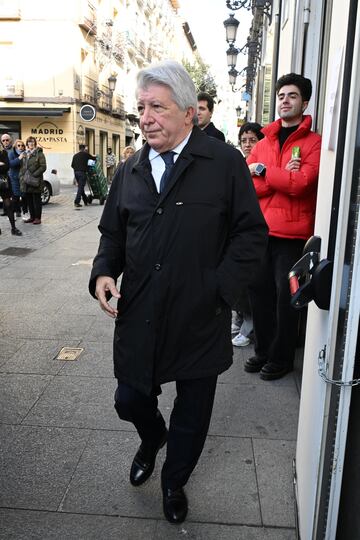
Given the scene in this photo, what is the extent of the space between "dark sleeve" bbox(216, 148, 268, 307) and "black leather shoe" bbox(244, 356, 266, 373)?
6.41 ft

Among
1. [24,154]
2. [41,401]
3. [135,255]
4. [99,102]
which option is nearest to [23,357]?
[41,401]

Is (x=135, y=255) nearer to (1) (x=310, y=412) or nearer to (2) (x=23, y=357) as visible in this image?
(1) (x=310, y=412)

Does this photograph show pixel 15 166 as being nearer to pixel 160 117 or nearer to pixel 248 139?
pixel 248 139

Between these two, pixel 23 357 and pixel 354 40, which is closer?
pixel 354 40

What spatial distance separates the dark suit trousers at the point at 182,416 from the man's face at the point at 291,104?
6.66 ft

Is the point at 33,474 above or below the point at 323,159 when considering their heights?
below

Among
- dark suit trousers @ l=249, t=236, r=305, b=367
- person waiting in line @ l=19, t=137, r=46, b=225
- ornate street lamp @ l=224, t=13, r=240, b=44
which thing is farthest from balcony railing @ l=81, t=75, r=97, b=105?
dark suit trousers @ l=249, t=236, r=305, b=367

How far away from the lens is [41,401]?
11.7 feet

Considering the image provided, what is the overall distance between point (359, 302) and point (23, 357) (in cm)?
335

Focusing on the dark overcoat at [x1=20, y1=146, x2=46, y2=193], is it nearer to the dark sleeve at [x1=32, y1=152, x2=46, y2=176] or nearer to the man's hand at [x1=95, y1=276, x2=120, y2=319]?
the dark sleeve at [x1=32, y1=152, x2=46, y2=176]

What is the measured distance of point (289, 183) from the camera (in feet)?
11.3

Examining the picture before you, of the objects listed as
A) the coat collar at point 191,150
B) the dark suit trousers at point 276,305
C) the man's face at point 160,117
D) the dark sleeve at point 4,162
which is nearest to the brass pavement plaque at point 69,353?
the dark suit trousers at point 276,305

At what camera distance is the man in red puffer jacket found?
3.47m

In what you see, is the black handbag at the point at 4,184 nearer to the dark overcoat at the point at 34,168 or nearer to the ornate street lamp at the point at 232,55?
the dark overcoat at the point at 34,168
